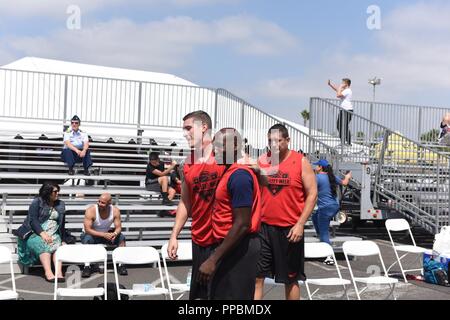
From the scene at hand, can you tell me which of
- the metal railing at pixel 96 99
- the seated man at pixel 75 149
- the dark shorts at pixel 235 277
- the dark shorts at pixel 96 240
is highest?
the metal railing at pixel 96 99

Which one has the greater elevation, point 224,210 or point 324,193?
point 224,210

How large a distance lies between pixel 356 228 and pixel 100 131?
6.67 metres

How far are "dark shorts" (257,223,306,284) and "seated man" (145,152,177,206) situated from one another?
569 cm

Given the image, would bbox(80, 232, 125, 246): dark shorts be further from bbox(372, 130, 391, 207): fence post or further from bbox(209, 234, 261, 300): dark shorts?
bbox(372, 130, 391, 207): fence post

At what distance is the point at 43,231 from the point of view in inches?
310

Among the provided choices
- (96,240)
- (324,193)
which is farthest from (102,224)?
(324,193)

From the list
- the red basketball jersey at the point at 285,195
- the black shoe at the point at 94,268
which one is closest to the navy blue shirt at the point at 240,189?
the red basketball jersey at the point at 285,195

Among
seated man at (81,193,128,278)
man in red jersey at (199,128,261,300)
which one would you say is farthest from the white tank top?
man in red jersey at (199,128,261,300)

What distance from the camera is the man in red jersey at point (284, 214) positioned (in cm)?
529

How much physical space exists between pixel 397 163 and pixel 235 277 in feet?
29.4

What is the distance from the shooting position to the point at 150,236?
32.7 feet

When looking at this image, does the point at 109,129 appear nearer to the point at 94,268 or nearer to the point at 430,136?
the point at 94,268

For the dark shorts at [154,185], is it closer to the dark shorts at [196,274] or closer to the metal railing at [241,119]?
the metal railing at [241,119]

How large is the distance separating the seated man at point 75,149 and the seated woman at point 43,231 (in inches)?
150
